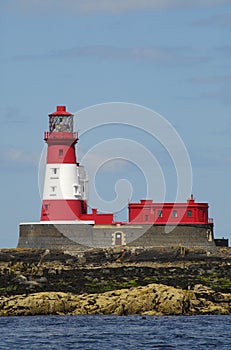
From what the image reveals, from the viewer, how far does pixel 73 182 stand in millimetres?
66688

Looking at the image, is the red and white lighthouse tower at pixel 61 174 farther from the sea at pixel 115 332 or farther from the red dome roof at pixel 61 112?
the sea at pixel 115 332

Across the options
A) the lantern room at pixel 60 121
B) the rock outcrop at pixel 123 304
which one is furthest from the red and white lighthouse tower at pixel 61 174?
the rock outcrop at pixel 123 304

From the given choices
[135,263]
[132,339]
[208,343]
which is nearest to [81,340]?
[132,339]

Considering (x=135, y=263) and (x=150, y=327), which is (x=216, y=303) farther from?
(x=135, y=263)

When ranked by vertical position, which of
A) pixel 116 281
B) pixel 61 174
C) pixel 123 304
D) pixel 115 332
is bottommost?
pixel 115 332

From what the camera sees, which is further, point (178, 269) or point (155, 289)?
point (178, 269)

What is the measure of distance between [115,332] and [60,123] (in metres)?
30.2

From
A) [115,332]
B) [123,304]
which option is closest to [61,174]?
[123,304]

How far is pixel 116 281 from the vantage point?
176 ft

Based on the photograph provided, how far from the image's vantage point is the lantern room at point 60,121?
6681 centimetres

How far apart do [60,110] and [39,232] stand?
24.5ft

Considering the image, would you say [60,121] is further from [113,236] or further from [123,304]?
[123,304]

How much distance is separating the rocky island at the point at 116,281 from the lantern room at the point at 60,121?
24.7 feet

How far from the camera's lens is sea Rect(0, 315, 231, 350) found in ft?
116
